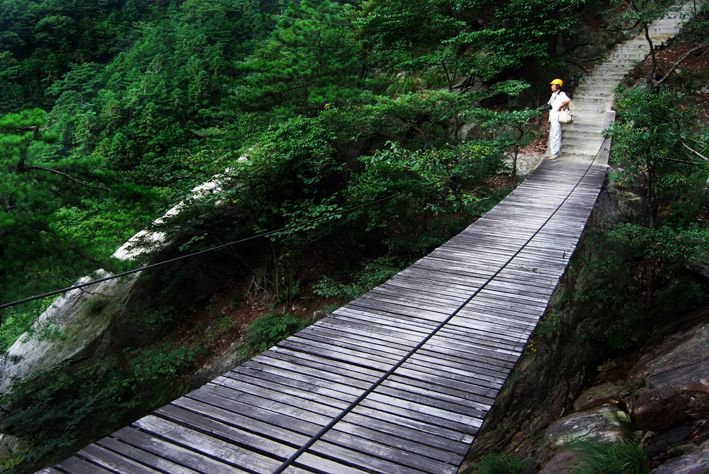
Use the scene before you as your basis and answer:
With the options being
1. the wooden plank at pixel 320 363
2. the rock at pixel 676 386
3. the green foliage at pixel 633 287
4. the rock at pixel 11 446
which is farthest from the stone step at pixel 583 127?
the rock at pixel 11 446

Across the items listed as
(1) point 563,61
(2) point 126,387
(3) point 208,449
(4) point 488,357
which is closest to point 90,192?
(2) point 126,387

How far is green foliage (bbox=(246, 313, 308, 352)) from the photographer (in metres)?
8.18

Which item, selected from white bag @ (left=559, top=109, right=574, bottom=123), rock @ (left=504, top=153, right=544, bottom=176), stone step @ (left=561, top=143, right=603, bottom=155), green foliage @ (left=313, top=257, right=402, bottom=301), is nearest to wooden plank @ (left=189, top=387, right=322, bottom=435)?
green foliage @ (left=313, top=257, right=402, bottom=301)

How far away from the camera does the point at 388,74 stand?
12.4 m

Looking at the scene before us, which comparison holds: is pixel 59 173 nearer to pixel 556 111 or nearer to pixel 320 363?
pixel 320 363

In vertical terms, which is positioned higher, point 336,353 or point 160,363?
point 336,353

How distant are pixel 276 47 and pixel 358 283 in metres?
4.78

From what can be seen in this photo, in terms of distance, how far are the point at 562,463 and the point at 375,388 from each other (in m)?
2.79

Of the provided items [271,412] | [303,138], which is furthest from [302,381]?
[303,138]

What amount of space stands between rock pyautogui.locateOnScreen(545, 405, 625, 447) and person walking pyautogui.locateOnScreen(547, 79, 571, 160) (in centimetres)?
564

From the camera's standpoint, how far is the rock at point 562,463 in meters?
4.60

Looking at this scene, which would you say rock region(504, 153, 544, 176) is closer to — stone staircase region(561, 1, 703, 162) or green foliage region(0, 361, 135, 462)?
stone staircase region(561, 1, 703, 162)

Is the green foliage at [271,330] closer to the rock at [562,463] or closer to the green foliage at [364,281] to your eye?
the green foliage at [364,281]

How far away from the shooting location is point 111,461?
239 cm
